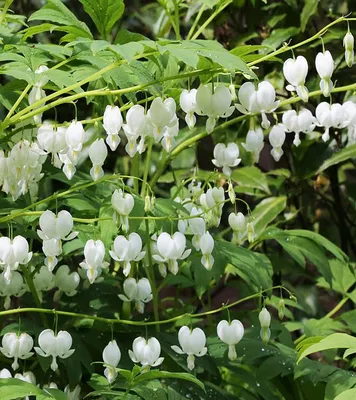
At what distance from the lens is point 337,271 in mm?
2674

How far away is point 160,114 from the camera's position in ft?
5.20

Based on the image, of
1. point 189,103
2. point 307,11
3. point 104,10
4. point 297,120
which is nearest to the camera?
point 189,103

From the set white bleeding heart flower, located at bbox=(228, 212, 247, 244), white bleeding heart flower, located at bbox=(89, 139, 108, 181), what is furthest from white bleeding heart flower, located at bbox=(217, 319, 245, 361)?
white bleeding heart flower, located at bbox=(89, 139, 108, 181)

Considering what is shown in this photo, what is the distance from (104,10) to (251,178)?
3.94 ft

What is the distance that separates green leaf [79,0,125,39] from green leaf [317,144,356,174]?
47.8 inches

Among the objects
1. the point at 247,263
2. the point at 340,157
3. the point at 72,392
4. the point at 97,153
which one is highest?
the point at 97,153

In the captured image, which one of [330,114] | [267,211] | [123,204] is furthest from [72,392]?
[267,211]

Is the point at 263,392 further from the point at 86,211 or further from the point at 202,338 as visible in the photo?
the point at 86,211

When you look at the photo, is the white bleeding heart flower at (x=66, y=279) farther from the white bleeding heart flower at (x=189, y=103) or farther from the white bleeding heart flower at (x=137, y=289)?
the white bleeding heart flower at (x=189, y=103)

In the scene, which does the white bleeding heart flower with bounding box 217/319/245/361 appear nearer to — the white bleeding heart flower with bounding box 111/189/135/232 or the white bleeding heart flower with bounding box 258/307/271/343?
the white bleeding heart flower with bounding box 258/307/271/343

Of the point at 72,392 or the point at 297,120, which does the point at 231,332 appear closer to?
the point at 72,392

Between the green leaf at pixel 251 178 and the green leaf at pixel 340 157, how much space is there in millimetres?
194

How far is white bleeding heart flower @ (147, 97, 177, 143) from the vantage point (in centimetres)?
158

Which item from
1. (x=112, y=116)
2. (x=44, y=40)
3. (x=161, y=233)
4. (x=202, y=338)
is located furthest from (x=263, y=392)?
(x=44, y=40)
